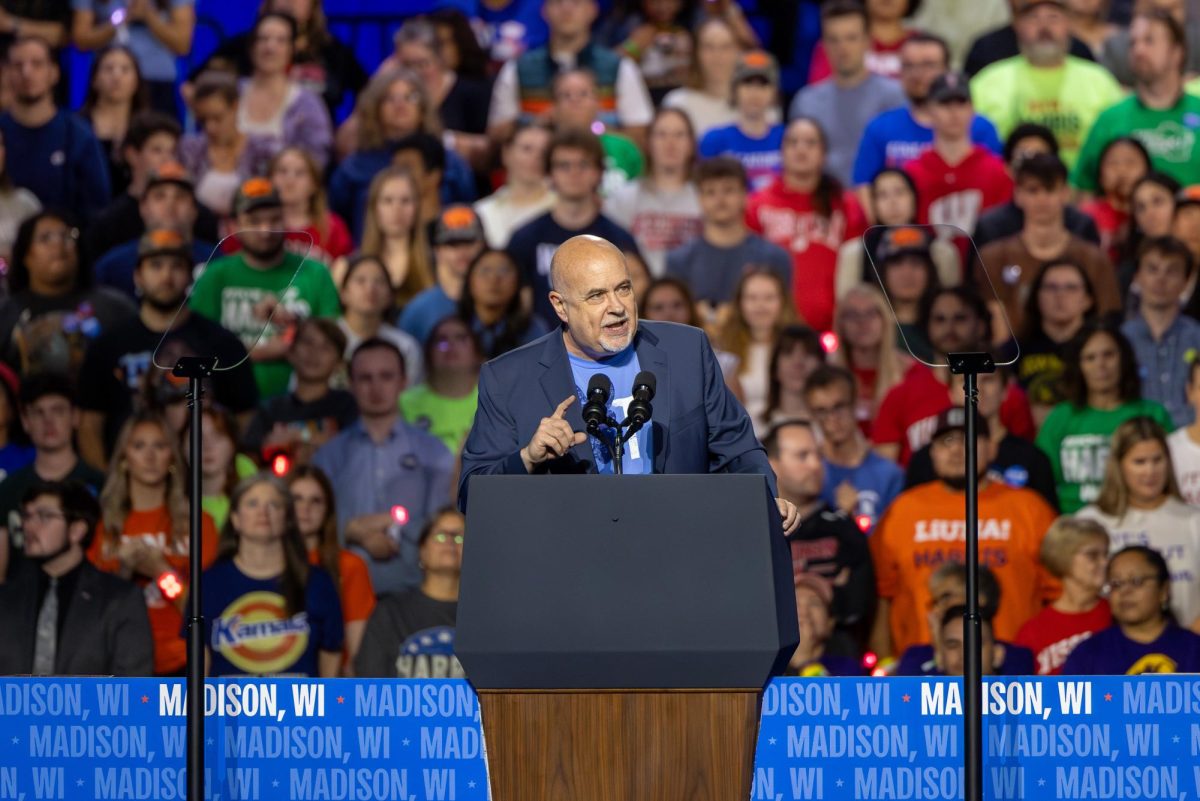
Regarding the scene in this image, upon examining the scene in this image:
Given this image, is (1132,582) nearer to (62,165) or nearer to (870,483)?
(870,483)

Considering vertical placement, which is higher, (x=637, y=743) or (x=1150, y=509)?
(x=1150, y=509)

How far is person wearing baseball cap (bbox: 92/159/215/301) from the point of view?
8.41m

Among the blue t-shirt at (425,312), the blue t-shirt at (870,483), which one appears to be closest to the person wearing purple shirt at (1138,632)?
the blue t-shirt at (870,483)

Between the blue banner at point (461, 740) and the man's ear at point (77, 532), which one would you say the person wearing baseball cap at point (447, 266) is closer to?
the man's ear at point (77, 532)

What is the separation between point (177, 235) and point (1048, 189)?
3741 millimetres

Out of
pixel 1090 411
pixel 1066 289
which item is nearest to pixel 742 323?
pixel 1066 289

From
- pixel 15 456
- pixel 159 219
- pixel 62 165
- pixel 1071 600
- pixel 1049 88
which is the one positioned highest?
pixel 1049 88

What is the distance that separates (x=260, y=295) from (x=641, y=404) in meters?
3.66

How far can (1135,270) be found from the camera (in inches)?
321

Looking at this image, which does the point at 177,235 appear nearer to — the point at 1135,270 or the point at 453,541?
the point at 453,541

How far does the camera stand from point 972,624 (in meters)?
4.61

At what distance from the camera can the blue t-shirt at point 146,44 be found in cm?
972

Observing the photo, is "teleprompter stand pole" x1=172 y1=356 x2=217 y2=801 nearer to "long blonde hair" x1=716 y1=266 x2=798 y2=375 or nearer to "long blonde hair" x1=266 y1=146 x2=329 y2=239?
"long blonde hair" x1=716 y1=266 x2=798 y2=375

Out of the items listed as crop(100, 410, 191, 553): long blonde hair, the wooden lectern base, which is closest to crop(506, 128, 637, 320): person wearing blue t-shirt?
crop(100, 410, 191, 553): long blonde hair
